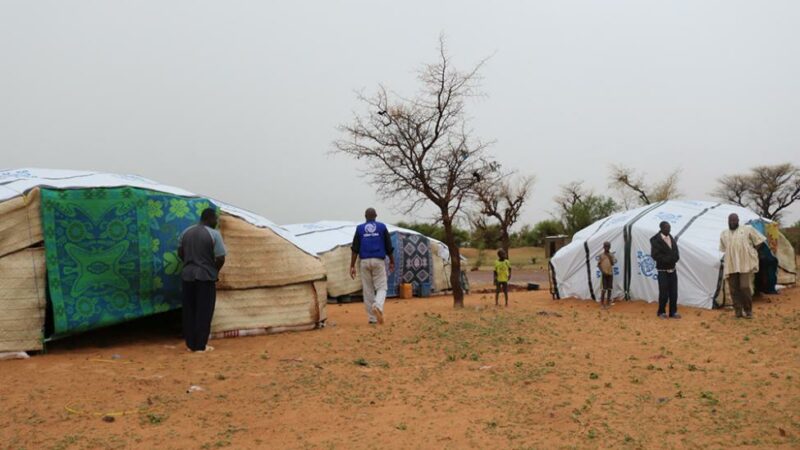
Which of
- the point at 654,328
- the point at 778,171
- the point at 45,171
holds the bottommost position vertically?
the point at 654,328

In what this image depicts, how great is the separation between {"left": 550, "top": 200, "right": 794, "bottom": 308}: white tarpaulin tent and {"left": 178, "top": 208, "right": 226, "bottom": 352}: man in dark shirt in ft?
28.1

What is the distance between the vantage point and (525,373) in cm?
549

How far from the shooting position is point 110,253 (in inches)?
259

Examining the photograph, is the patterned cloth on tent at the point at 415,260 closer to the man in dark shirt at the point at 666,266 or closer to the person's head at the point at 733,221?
the man in dark shirt at the point at 666,266

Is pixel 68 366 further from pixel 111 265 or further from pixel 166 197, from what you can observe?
pixel 166 197

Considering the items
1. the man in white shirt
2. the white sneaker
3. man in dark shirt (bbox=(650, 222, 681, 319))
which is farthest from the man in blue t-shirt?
the man in white shirt

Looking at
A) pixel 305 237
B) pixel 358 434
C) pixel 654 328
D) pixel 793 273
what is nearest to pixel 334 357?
pixel 358 434

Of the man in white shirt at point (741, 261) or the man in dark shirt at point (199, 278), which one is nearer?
the man in dark shirt at point (199, 278)

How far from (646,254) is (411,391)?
8.49 meters

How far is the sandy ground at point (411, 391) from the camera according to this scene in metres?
3.82

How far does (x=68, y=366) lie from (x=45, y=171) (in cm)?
258

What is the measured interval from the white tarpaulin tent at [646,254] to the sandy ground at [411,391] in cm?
348

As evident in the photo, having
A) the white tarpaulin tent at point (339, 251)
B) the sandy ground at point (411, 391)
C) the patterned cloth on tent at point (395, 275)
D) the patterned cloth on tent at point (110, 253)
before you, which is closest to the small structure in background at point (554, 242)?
the white tarpaulin tent at point (339, 251)

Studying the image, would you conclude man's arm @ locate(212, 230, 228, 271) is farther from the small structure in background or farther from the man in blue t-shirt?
the small structure in background
